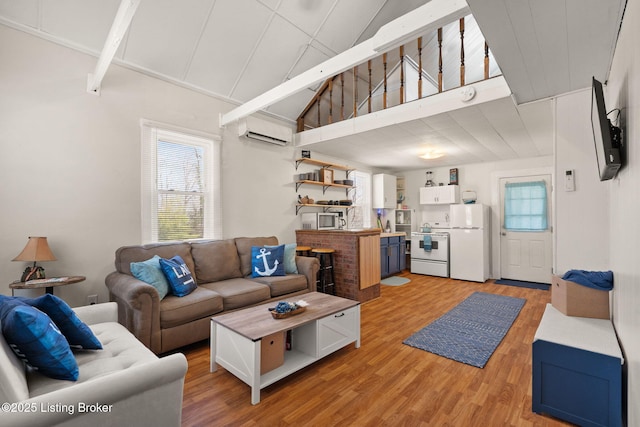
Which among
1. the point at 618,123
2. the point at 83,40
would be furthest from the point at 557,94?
→ the point at 83,40

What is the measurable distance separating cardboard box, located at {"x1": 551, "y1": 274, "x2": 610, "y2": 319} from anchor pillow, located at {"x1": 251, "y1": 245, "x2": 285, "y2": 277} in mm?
2777

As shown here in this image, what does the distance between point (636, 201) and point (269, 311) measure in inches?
92.9

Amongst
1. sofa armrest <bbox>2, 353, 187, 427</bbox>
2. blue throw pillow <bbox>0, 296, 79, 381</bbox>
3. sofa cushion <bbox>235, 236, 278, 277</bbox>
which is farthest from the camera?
sofa cushion <bbox>235, 236, 278, 277</bbox>

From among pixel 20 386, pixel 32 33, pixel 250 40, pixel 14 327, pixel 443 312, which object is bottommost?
pixel 443 312

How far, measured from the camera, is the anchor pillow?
3.63 metres

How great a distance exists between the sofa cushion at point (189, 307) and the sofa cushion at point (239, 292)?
96 millimetres

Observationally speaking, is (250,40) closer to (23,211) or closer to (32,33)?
(32,33)

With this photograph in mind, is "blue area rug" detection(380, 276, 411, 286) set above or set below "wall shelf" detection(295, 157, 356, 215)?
below

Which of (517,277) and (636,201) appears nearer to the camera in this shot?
(636,201)

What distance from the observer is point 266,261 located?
3666 mm

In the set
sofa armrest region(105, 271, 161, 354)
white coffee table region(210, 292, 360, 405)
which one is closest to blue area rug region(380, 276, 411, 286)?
white coffee table region(210, 292, 360, 405)

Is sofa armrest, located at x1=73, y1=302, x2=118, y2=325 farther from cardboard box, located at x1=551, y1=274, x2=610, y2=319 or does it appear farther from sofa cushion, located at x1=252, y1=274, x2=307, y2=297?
cardboard box, located at x1=551, y1=274, x2=610, y2=319

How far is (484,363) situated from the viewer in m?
2.44

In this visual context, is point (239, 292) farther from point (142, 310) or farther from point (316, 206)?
point (316, 206)
